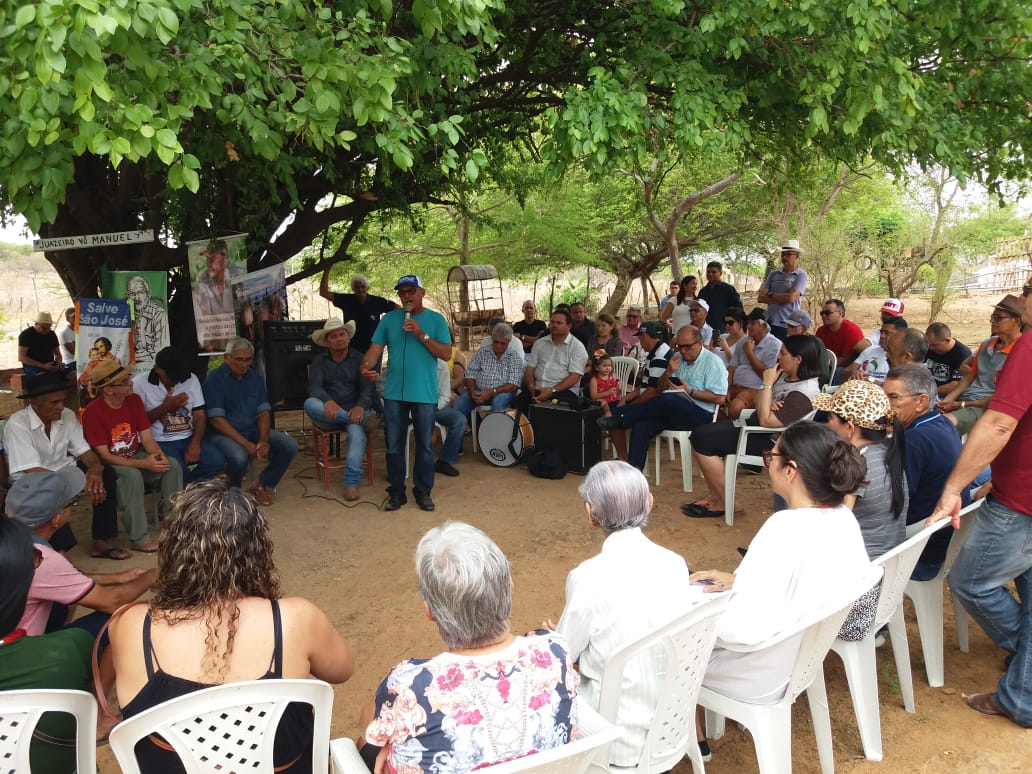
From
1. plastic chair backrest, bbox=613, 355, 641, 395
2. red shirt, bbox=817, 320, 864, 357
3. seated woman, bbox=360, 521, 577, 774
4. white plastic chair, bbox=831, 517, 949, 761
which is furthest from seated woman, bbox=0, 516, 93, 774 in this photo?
red shirt, bbox=817, 320, 864, 357

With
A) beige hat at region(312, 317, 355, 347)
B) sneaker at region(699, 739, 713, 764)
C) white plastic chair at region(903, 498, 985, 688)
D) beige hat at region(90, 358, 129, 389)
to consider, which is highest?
beige hat at region(312, 317, 355, 347)

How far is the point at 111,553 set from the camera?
511 cm

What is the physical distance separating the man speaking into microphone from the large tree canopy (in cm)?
131

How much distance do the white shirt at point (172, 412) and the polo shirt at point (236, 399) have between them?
0.17m

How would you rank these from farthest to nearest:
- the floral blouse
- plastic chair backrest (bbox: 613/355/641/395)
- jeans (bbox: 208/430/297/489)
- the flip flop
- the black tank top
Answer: plastic chair backrest (bbox: 613/355/641/395) → jeans (bbox: 208/430/297/489) → the flip flop → the black tank top → the floral blouse

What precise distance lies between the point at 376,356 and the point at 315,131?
278 cm

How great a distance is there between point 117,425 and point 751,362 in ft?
16.5

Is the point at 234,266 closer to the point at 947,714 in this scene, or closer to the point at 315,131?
the point at 315,131

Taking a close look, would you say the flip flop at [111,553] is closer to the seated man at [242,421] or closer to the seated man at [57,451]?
the seated man at [57,451]

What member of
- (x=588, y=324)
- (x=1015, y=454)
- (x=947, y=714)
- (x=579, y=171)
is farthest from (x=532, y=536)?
(x=579, y=171)

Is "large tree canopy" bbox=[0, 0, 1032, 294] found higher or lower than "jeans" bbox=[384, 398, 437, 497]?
higher

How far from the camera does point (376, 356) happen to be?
6.46 m

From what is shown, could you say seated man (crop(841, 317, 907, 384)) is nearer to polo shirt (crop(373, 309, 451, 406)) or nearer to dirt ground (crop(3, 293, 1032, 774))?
dirt ground (crop(3, 293, 1032, 774))

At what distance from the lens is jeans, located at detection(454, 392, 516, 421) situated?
7676 millimetres
